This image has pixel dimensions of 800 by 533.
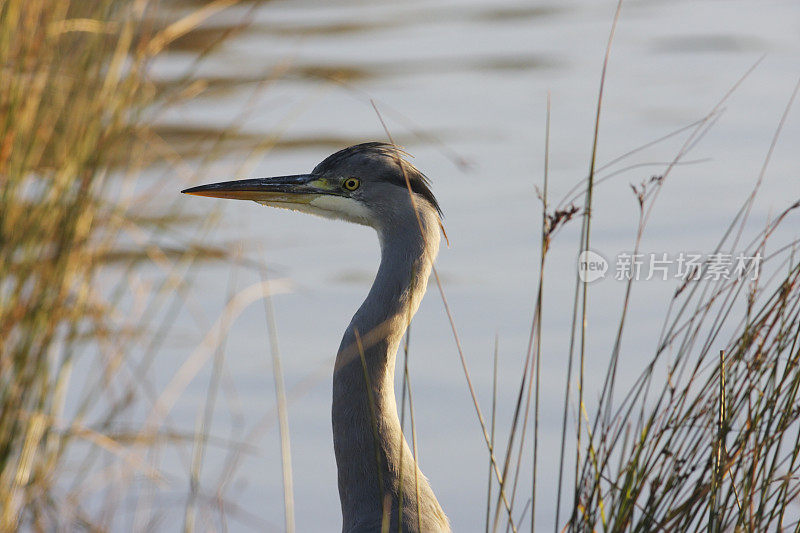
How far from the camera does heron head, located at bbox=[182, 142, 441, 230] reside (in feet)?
10.9

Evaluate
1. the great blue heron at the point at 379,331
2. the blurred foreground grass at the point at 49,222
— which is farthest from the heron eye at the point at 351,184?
the blurred foreground grass at the point at 49,222

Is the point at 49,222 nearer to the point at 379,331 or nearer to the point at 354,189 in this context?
the point at 354,189

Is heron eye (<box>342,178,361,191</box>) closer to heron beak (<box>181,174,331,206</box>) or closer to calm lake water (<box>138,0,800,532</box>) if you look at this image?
heron beak (<box>181,174,331,206</box>)

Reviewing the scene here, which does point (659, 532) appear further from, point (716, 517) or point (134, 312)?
point (134, 312)

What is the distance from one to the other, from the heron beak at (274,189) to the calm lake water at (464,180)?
41cm

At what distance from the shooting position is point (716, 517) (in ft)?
8.31

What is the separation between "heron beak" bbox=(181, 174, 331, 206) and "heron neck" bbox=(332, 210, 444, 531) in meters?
0.37

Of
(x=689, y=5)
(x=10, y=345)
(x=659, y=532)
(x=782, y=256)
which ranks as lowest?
(x=659, y=532)

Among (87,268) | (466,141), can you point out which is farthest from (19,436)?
(466,141)

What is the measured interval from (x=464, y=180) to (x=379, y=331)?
468 centimetres

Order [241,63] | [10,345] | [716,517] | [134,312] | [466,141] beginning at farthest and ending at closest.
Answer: [241,63] < [466,141] < [134,312] < [10,345] < [716,517]

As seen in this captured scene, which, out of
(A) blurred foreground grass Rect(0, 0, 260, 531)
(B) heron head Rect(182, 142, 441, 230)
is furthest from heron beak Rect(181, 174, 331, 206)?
(A) blurred foreground grass Rect(0, 0, 260, 531)

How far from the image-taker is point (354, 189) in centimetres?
344

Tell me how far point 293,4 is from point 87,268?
8777 mm
